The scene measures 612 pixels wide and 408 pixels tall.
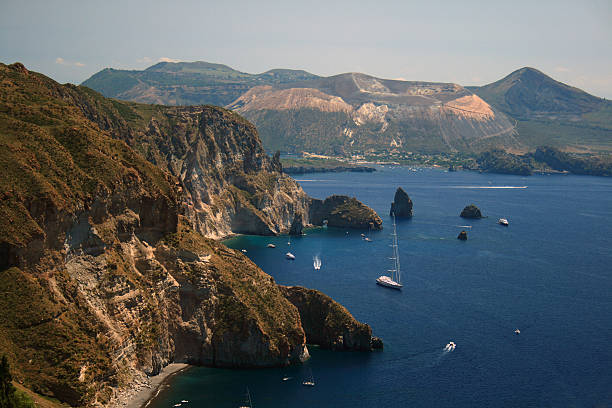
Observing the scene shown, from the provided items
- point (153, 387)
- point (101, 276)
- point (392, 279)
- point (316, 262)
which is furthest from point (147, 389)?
point (316, 262)

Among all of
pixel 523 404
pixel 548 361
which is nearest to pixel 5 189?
pixel 523 404

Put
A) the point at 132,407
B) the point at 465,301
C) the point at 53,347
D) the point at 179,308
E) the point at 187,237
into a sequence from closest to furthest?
the point at 53,347 < the point at 132,407 < the point at 179,308 < the point at 187,237 < the point at 465,301

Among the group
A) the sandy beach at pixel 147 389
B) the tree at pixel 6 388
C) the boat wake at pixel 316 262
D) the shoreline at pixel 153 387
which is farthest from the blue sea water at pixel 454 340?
the tree at pixel 6 388

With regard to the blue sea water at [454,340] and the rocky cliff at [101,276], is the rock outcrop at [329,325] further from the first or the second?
the rocky cliff at [101,276]

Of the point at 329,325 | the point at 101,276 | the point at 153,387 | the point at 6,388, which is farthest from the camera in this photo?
the point at 329,325

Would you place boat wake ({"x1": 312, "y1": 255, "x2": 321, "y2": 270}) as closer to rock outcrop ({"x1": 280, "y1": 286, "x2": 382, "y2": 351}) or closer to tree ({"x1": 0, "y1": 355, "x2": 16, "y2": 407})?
rock outcrop ({"x1": 280, "y1": 286, "x2": 382, "y2": 351})

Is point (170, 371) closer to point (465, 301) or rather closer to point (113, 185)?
point (113, 185)

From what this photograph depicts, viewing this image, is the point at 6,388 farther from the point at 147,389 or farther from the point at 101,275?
the point at 147,389

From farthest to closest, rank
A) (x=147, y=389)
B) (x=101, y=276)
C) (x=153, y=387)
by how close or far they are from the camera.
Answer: (x=153, y=387) < (x=147, y=389) < (x=101, y=276)
